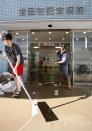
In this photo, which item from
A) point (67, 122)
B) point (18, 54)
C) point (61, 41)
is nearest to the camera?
→ point (67, 122)

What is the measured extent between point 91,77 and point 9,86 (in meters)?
3.81

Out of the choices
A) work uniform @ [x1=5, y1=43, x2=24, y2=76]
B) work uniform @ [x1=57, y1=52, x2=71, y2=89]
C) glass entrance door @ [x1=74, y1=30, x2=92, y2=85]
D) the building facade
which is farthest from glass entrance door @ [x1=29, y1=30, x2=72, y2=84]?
work uniform @ [x1=5, y1=43, x2=24, y2=76]

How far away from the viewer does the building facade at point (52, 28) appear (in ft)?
29.3

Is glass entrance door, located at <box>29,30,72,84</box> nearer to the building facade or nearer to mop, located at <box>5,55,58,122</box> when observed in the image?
the building facade

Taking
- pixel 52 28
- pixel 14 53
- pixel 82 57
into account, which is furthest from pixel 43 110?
pixel 82 57

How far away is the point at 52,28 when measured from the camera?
1023 centimetres

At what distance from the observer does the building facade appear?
351 inches

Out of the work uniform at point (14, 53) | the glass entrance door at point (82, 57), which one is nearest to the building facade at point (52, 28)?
the glass entrance door at point (82, 57)

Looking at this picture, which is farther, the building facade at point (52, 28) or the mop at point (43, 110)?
the building facade at point (52, 28)

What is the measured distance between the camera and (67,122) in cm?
248

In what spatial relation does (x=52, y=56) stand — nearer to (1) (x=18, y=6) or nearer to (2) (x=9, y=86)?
(1) (x=18, y=6)

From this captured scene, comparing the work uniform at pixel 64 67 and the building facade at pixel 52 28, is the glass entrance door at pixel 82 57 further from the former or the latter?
the work uniform at pixel 64 67

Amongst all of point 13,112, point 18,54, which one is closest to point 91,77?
point 18,54

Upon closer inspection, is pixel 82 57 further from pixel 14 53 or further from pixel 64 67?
pixel 14 53
